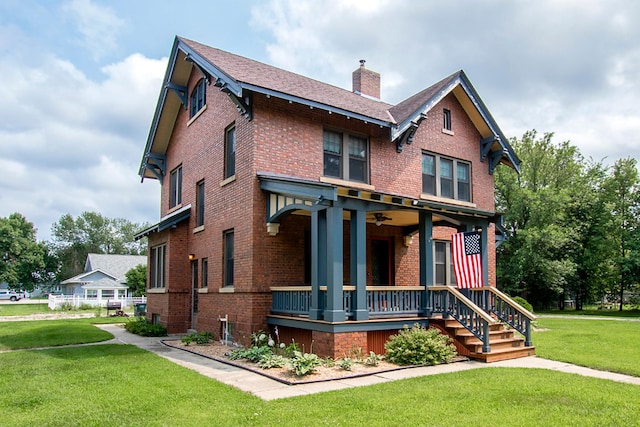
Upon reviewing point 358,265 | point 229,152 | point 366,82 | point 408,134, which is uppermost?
point 366,82

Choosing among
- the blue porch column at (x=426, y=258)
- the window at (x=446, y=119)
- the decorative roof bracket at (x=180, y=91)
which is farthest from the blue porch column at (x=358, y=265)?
the decorative roof bracket at (x=180, y=91)

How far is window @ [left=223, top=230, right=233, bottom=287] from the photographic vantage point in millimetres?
14322

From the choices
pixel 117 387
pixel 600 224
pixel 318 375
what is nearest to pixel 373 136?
pixel 318 375

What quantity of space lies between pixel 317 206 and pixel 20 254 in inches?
3004

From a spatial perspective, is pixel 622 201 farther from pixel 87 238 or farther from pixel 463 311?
pixel 87 238

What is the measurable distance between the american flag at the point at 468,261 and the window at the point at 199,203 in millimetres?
8928

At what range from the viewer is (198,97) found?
56.5ft

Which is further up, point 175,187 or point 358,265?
point 175,187

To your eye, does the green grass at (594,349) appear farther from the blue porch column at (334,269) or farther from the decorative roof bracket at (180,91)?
the decorative roof bracket at (180,91)

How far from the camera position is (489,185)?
18.4 m

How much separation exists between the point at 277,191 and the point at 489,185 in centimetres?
985

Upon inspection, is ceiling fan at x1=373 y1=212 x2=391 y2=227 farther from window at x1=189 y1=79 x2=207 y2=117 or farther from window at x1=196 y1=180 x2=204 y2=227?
window at x1=189 y1=79 x2=207 y2=117

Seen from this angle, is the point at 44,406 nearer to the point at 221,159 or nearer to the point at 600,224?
the point at 221,159

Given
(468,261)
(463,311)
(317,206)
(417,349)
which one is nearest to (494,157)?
(468,261)
